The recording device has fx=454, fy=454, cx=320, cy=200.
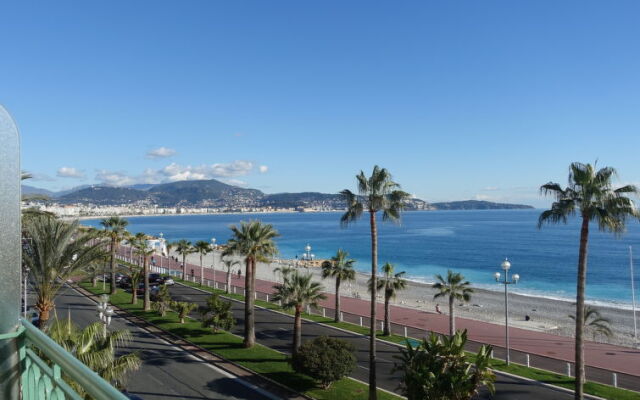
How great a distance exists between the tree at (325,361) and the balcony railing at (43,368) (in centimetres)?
1984

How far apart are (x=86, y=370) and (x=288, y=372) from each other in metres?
23.4

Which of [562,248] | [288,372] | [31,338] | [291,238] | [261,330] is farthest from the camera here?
[291,238]

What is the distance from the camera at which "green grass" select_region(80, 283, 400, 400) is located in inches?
854

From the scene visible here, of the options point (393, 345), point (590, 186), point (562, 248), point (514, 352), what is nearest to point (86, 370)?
point (590, 186)

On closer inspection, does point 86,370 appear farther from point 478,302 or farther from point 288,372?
point 478,302

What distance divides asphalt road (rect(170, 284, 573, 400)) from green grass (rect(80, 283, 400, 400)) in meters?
1.46

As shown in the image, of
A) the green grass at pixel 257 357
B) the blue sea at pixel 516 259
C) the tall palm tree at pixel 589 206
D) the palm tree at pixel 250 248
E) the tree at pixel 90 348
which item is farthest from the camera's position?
the blue sea at pixel 516 259

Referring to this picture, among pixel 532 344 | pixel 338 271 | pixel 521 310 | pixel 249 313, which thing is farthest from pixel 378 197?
pixel 521 310

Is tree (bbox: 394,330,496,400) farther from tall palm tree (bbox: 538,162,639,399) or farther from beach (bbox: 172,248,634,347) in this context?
beach (bbox: 172,248,634,347)

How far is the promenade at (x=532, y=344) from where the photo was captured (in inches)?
1044

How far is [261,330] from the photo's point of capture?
109 feet

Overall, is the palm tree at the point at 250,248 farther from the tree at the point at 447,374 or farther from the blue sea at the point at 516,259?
the blue sea at the point at 516,259

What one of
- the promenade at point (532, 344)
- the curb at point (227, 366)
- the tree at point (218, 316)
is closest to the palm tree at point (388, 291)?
the promenade at point (532, 344)

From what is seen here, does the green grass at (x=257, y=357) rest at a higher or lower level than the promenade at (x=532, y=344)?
higher
